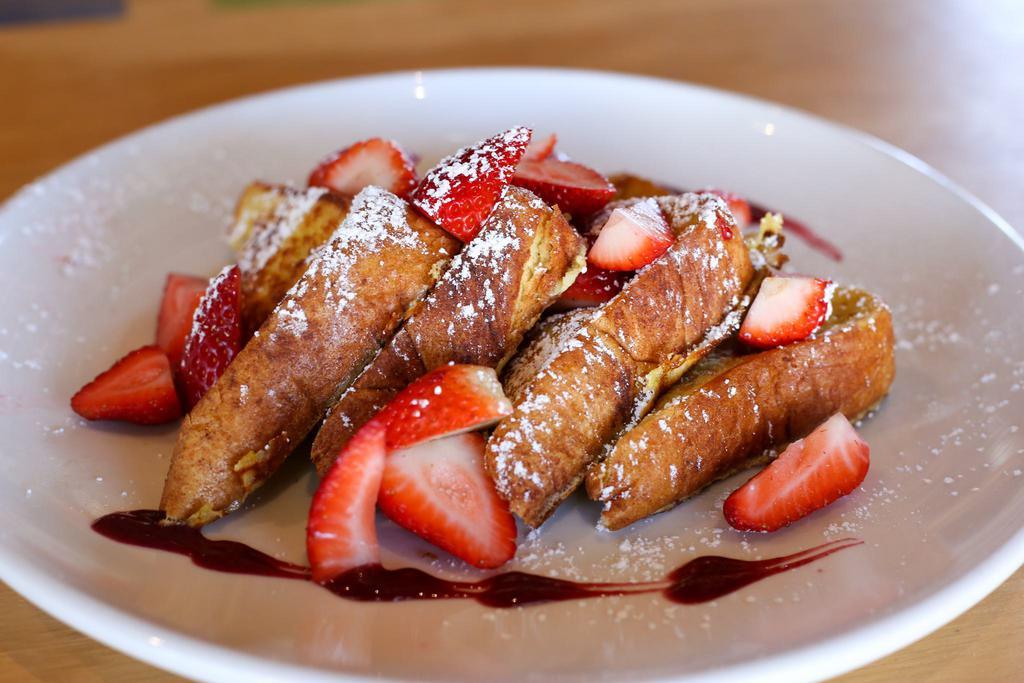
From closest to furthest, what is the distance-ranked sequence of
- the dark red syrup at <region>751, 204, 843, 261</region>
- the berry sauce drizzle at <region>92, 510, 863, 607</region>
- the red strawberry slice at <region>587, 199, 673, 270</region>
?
the berry sauce drizzle at <region>92, 510, 863, 607</region> → the red strawberry slice at <region>587, 199, 673, 270</region> → the dark red syrup at <region>751, 204, 843, 261</region>

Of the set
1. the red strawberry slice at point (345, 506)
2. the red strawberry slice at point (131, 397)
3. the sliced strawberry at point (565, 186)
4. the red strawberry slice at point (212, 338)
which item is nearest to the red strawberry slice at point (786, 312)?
the sliced strawberry at point (565, 186)

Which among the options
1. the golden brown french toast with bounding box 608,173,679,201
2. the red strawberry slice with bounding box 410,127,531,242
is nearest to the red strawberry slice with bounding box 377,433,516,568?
the red strawberry slice with bounding box 410,127,531,242

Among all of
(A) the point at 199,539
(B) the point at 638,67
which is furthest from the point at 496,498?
(B) the point at 638,67

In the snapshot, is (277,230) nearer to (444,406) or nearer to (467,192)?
(467,192)

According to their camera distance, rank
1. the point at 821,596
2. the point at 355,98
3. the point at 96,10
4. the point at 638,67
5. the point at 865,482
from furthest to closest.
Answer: the point at 96,10
the point at 638,67
the point at 355,98
the point at 865,482
the point at 821,596

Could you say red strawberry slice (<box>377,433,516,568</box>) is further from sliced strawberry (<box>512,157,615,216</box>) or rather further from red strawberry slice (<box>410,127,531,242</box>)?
sliced strawberry (<box>512,157,615,216</box>)

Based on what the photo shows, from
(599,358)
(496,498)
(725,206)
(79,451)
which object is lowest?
(79,451)

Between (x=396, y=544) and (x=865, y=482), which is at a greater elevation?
(x=865, y=482)

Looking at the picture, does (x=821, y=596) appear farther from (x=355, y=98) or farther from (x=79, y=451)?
(x=355, y=98)
